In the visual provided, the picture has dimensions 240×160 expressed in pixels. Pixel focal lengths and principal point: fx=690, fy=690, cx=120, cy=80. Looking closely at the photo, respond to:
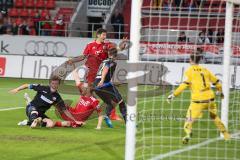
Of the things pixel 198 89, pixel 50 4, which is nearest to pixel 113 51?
pixel 198 89

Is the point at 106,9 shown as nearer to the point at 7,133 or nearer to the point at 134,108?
the point at 7,133

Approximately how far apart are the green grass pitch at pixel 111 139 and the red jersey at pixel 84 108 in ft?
1.03

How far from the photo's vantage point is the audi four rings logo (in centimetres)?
3316

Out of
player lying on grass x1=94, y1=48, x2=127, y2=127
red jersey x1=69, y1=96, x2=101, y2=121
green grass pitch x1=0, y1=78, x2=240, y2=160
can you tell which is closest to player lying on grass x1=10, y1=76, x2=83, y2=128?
green grass pitch x1=0, y1=78, x2=240, y2=160

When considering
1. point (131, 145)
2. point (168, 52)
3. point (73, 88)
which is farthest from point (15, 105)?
point (131, 145)

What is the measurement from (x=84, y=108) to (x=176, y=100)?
219 inches

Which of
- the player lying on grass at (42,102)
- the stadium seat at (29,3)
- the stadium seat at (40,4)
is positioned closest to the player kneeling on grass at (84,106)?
the player lying on grass at (42,102)

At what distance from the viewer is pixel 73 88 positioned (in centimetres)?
2619

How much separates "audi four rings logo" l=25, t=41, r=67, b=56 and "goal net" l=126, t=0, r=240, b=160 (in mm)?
6829

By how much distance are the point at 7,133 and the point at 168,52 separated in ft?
42.4

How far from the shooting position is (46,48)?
33500 mm

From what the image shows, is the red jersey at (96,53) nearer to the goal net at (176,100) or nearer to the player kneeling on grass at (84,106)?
the player kneeling on grass at (84,106)

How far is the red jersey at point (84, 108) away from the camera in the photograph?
633 inches

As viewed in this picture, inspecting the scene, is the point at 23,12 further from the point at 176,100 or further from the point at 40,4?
the point at 176,100
